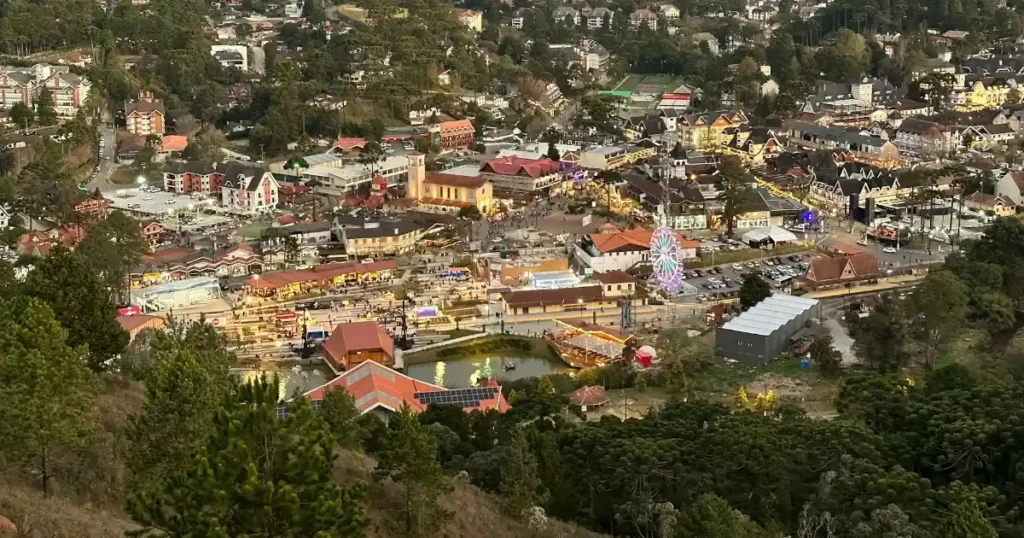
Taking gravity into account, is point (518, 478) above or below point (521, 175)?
above

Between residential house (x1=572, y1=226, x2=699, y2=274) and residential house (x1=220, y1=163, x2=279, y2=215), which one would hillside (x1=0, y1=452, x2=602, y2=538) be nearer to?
residential house (x1=572, y1=226, x2=699, y2=274)

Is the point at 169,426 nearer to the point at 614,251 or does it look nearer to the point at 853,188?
the point at 614,251

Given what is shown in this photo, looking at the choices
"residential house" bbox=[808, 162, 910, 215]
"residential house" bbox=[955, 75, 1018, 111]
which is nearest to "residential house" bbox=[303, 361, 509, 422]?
"residential house" bbox=[808, 162, 910, 215]

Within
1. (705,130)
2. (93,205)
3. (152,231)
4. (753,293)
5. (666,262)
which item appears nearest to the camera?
(753,293)

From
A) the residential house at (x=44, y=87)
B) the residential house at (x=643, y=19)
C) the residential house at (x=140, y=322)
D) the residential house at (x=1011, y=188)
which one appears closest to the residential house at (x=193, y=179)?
the residential house at (x=44, y=87)

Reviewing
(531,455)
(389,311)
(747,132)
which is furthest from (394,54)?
(531,455)

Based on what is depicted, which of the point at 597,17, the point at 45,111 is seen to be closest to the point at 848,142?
the point at 597,17

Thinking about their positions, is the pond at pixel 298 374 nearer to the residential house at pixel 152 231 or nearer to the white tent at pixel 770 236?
the residential house at pixel 152 231
